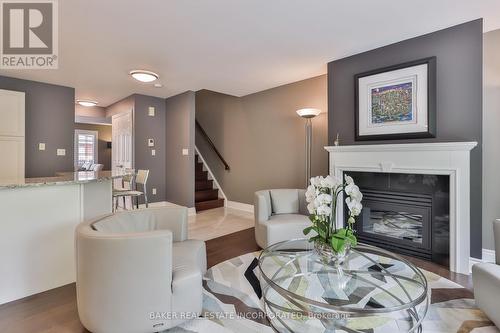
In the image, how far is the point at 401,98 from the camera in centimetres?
281

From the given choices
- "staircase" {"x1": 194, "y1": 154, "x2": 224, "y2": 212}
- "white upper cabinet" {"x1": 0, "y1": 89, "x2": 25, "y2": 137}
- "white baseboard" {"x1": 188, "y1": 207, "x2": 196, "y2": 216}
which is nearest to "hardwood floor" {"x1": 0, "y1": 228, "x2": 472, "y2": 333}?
"white baseboard" {"x1": 188, "y1": 207, "x2": 196, "y2": 216}

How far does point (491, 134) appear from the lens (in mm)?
2613

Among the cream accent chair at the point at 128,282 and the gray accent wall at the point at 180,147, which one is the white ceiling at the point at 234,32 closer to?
the gray accent wall at the point at 180,147

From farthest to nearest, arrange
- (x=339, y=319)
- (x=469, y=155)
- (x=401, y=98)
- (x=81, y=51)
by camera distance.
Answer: (x=81, y=51), (x=401, y=98), (x=469, y=155), (x=339, y=319)

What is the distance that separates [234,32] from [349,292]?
2649 mm

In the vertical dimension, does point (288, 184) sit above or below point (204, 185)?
above

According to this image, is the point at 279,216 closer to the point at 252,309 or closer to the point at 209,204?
the point at 252,309

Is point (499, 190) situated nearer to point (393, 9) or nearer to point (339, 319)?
point (393, 9)

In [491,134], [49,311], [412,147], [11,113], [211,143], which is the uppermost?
[11,113]

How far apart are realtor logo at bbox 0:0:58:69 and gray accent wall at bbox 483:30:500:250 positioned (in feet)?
14.2

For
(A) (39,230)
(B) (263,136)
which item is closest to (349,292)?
(A) (39,230)

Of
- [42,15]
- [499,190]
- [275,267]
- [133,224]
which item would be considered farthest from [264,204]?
[42,15]

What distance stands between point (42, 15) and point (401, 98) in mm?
3800

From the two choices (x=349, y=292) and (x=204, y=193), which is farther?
(x=204, y=193)
